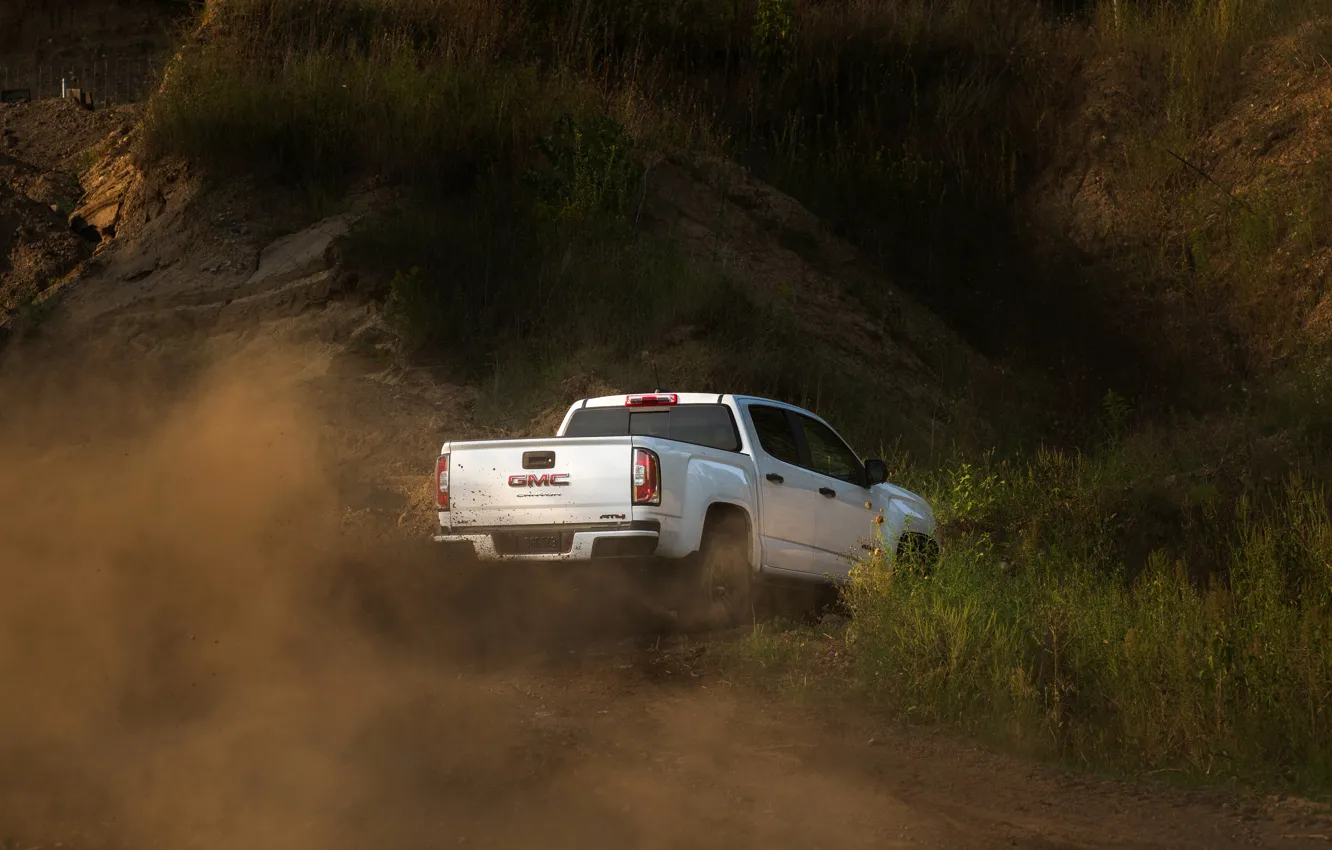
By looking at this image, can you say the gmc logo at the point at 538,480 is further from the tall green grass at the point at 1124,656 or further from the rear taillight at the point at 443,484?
the tall green grass at the point at 1124,656

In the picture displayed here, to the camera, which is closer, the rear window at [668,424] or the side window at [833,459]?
the rear window at [668,424]

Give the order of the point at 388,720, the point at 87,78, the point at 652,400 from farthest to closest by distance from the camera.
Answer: the point at 87,78 → the point at 652,400 → the point at 388,720

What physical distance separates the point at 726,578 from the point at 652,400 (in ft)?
5.33

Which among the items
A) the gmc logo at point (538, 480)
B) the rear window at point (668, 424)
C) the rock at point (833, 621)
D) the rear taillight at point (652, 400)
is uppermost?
the rear taillight at point (652, 400)

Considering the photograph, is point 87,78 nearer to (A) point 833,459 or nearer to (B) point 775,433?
(A) point 833,459

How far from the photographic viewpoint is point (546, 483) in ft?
36.8

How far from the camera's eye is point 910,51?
30.7 meters

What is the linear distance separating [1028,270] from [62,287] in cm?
1661

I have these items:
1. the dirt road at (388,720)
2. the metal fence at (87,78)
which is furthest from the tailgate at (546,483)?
the metal fence at (87,78)

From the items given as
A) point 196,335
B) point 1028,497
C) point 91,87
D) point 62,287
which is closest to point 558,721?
point 1028,497

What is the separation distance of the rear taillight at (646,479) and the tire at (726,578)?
706 mm

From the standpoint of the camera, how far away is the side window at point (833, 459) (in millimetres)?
12969

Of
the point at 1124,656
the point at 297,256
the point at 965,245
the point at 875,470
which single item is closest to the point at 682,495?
the point at 875,470

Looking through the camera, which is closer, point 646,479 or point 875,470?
point 646,479
